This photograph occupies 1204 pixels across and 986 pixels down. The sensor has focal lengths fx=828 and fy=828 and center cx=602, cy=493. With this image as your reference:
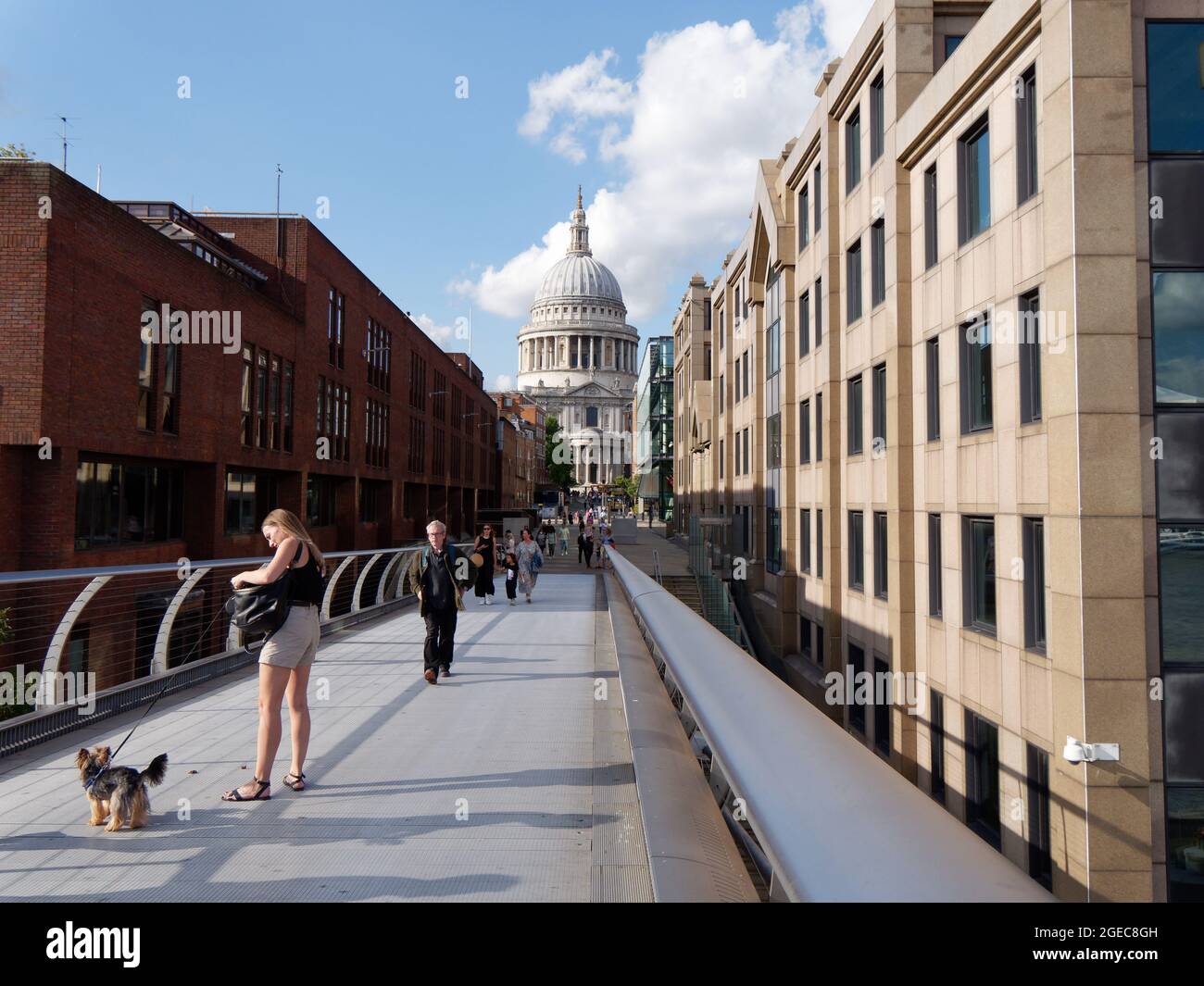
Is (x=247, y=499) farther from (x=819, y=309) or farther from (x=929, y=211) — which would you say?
(x=929, y=211)

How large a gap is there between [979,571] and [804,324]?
1241 centimetres

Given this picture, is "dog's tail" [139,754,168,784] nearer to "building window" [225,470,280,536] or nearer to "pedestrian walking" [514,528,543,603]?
"pedestrian walking" [514,528,543,603]

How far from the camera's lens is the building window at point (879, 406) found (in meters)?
17.0

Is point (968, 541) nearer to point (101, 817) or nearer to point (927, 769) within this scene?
point (927, 769)

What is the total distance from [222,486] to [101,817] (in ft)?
62.3

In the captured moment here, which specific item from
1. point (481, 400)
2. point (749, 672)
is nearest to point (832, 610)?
point (749, 672)

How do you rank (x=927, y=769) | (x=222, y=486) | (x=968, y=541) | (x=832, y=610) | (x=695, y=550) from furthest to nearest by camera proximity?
(x=695, y=550)
(x=222, y=486)
(x=832, y=610)
(x=927, y=769)
(x=968, y=541)

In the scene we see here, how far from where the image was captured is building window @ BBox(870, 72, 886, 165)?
17.7m

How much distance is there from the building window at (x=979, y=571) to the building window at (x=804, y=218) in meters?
12.4

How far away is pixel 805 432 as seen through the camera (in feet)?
76.5

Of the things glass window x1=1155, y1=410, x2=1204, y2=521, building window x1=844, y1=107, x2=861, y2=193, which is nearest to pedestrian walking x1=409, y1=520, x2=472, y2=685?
glass window x1=1155, y1=410, x2=1204, y2=521

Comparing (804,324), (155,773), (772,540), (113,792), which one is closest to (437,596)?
(155,773)

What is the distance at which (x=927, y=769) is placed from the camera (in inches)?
552

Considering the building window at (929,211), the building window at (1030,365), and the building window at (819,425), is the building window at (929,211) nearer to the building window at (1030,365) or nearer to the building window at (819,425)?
the building window at (1030,365)
